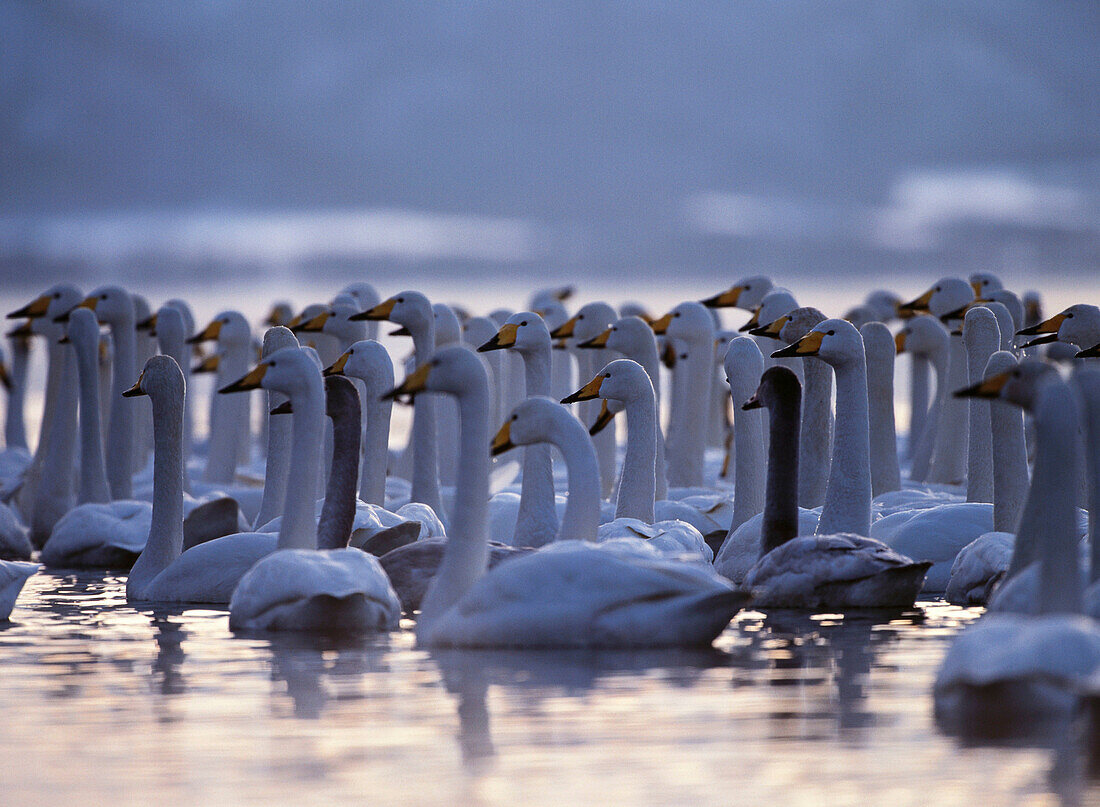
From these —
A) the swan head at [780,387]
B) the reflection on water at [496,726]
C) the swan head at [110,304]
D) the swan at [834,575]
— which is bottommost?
the reflection on water at [496,726]

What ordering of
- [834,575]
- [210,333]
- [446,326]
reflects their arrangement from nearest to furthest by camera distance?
[834,575], [446,326], [210,333]

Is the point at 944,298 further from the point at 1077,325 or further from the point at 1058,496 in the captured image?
the point at 1058,496

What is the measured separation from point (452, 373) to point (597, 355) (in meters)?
11.6

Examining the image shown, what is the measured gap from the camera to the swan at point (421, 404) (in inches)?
634

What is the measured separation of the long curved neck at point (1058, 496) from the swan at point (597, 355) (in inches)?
378

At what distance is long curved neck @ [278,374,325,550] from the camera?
11477mm

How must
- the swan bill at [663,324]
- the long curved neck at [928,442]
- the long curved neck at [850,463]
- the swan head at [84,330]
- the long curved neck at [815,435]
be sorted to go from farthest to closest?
the swan bill at [663,324] < the long curved neck at [928,442] < the swan head at [84,330] < the long curved neck at [815,435] < the long curved neck at [850,463]

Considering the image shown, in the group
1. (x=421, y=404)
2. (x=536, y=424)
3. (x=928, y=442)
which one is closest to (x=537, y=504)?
(x=536, y=424)

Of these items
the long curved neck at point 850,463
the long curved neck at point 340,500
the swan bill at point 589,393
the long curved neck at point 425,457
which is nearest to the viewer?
the long curved neck at point 340,500

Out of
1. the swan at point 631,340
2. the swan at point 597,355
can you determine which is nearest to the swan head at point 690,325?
the swan at point 597,355

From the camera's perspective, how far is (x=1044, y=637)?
697 cm

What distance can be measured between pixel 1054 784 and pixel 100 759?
3383 millimetres

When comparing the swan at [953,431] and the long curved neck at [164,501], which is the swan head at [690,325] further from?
the long curved neck at [164,501]

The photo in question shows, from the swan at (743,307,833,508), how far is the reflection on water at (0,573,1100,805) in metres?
4.39
